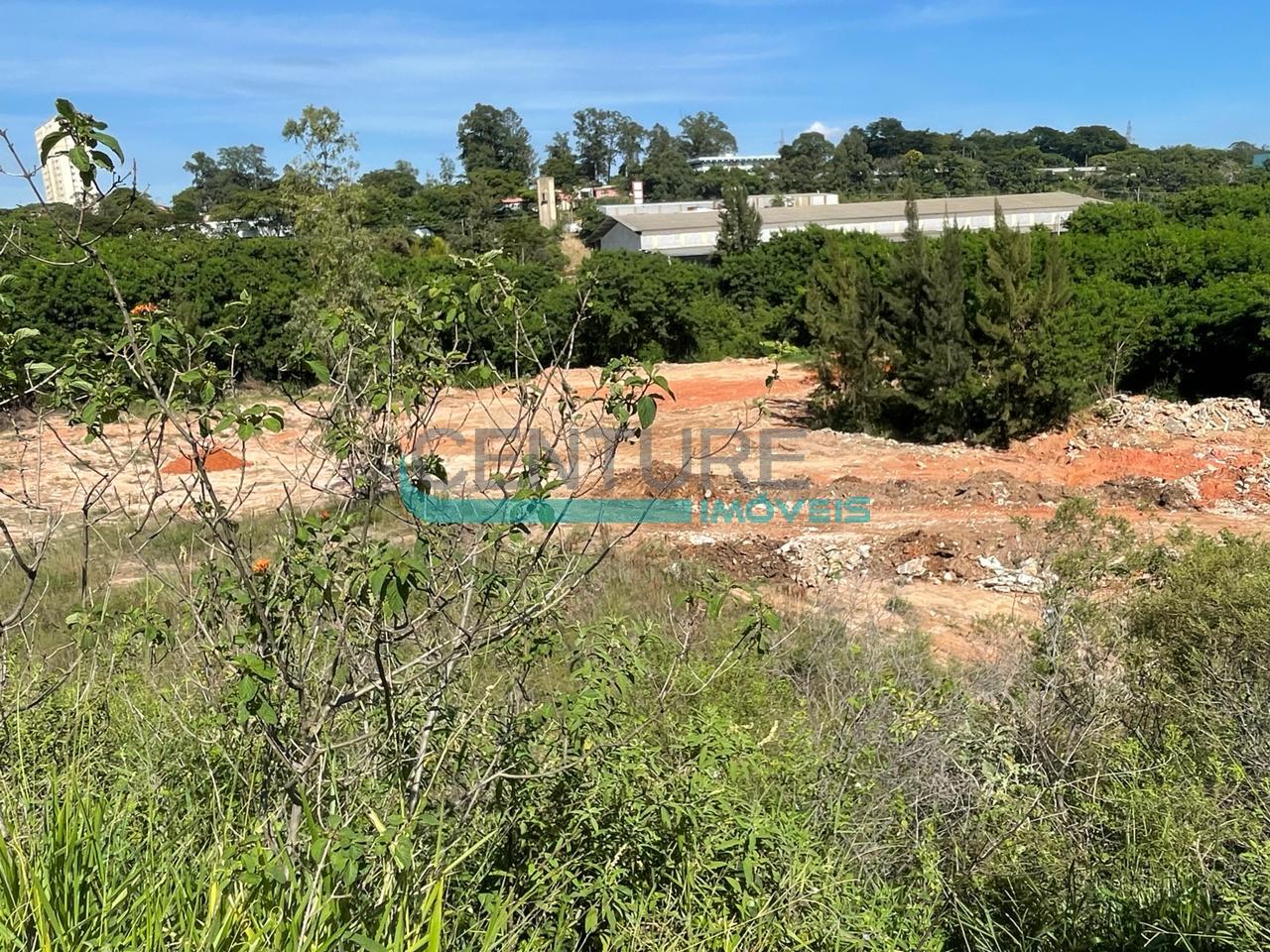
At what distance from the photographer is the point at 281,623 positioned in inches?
103

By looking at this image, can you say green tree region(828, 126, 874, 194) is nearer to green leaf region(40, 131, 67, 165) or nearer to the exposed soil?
the exposed soil

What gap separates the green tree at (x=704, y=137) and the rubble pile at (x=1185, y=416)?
12483 centimetres

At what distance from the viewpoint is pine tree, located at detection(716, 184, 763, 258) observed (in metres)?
29.0

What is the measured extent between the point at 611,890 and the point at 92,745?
198cm

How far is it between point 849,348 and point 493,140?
230ft

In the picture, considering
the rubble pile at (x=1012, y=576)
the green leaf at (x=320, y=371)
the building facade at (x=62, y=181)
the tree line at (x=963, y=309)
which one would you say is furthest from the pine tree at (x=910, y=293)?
the building facade at (x=62, y=181)

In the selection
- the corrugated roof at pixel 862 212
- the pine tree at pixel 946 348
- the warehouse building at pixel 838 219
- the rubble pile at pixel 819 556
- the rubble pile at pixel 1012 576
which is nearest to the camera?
the rubble pile at pixel 1012 576

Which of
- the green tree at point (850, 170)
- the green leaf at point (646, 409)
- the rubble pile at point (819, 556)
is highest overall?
the green tree at point (850, 170)

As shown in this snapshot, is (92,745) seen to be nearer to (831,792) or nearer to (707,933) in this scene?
(707,933)

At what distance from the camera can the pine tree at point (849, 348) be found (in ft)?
46.2

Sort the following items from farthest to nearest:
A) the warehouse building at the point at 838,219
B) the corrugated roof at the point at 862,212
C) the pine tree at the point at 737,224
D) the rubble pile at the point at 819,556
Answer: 1. the corrugated roof at the point at 862,212
2. the warehouse building at the point at 838,219
3. the pine tree at the point at 737,224
4. the rubble pile at the point at 819,556

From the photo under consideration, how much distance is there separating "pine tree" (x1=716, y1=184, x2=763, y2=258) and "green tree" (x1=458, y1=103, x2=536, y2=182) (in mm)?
49454

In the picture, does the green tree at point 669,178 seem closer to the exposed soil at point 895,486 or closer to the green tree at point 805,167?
the green tree at point 805,167

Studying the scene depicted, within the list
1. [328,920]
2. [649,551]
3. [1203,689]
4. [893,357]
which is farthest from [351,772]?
[893,357]
